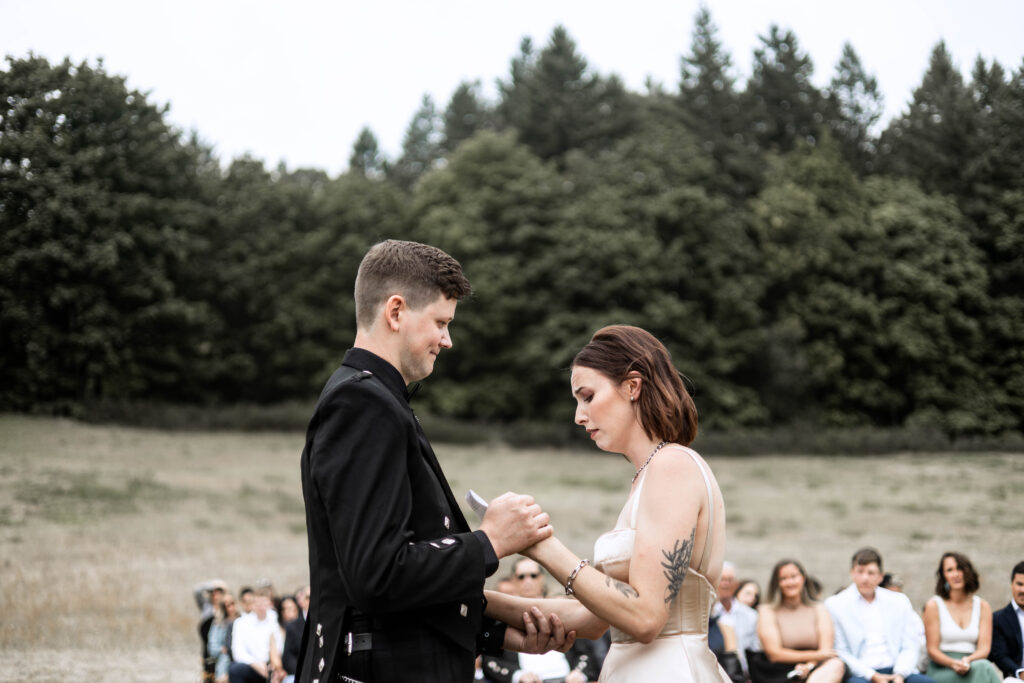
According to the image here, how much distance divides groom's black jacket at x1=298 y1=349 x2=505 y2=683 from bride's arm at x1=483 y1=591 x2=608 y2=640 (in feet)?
1.40

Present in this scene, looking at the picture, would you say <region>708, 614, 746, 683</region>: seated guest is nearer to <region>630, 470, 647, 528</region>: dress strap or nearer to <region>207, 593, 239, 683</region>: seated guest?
<region>207, 593, 239, 683</region>: seated guest

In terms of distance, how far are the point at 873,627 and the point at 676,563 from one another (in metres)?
5.83

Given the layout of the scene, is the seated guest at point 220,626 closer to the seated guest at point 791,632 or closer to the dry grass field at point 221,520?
the dry grass field at point 221,520

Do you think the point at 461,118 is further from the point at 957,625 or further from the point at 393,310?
the point at 393,310

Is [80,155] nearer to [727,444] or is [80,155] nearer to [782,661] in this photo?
[782,661]

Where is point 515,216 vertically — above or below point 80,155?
above

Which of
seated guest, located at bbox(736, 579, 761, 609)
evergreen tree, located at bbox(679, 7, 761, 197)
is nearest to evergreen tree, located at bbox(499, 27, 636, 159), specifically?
evergreen tree, located at bbox(679, 7, 761, 197)

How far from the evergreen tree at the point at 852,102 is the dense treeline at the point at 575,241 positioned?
12cm

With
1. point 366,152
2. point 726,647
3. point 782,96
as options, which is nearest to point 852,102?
point 782,96

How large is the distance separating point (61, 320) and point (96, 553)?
3767mm

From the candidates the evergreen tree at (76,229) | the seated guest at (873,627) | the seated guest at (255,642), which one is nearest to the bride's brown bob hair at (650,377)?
the seated guest at (873,627)

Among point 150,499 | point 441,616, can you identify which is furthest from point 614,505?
point 441,616

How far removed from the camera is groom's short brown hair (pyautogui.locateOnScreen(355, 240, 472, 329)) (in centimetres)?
257

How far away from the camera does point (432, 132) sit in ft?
182
